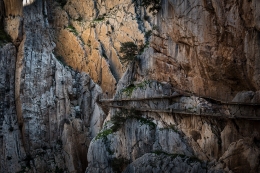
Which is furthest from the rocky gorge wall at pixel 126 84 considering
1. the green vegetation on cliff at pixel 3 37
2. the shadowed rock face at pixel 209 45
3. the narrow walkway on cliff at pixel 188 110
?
the green vegetation on cliff at pixel 3 37

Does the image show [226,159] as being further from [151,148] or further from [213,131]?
[151,148]

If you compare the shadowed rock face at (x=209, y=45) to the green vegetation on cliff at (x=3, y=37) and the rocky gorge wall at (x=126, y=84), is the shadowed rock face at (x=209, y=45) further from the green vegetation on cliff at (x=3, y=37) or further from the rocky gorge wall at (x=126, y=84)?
the green vegetation on cliff at (x=3, y=37)

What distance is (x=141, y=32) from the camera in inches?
1473

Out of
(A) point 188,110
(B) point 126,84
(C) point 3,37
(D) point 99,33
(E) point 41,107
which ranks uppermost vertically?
(D) point 99,33

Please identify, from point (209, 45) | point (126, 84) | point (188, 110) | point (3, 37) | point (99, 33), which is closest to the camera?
point (209, 45)

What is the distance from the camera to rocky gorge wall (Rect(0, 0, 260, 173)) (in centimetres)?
2086

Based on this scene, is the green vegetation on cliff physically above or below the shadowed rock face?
above

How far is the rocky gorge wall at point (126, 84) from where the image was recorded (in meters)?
20.9

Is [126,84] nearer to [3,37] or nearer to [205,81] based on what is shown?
[205,81]

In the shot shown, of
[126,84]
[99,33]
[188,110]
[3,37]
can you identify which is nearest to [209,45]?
[188,110]

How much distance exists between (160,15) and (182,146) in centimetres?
1238

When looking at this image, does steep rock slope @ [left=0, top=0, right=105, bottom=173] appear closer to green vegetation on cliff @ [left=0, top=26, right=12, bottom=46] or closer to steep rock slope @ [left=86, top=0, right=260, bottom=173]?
green vegetation on cliff @ [left=0, top=26, right=12, bottom=46]

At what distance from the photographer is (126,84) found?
102 ft

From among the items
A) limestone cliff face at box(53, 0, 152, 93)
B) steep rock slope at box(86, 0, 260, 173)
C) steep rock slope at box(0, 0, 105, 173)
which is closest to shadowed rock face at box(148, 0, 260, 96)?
steep rock slope at box(86, 0, 260, 173)
